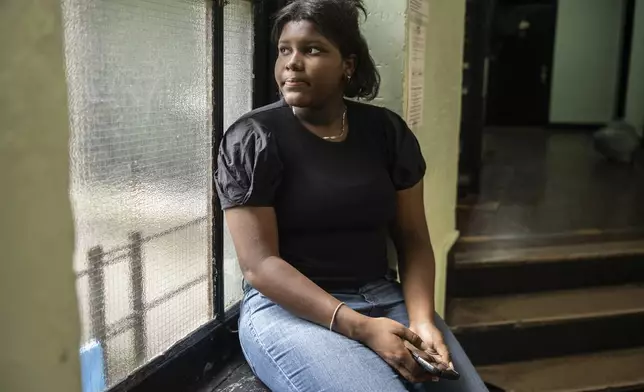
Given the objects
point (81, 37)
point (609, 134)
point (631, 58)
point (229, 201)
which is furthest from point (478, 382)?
point (631, 58)

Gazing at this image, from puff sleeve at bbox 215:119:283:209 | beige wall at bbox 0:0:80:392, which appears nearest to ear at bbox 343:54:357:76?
puff sleeve at bbox 215:119:283:209

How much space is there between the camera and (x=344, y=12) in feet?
4.11

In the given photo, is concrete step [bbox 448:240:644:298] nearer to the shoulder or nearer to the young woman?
the young woman

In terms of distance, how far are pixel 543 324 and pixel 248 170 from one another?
5.37 feet

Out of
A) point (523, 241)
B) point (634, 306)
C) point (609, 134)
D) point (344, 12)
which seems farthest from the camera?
point (609, 134)

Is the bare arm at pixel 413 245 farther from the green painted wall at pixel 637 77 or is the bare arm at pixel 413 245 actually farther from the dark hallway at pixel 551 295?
the green painted wall at pixel 637 77

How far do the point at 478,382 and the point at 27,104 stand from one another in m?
0.90

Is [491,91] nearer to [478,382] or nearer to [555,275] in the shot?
[555,275]

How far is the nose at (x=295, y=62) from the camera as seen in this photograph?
1.21 meters

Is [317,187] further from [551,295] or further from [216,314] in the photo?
[551,295]

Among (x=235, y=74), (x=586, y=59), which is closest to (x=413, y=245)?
(x=235, y=74)

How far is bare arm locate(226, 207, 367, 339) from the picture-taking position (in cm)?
111

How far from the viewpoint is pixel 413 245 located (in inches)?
52.5

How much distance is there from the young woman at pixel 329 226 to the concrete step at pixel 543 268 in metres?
1.22
